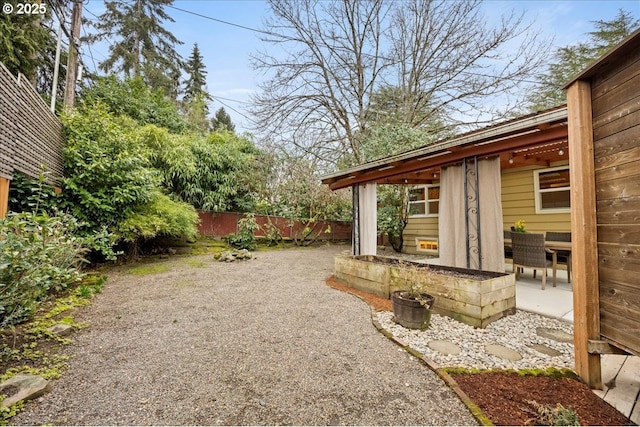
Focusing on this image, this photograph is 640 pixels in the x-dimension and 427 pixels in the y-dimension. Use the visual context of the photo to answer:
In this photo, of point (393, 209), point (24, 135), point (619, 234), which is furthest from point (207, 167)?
point (619, 234)

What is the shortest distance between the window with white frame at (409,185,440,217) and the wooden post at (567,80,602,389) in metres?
6.52

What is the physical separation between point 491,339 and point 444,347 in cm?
59

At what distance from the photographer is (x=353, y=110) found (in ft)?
35.3

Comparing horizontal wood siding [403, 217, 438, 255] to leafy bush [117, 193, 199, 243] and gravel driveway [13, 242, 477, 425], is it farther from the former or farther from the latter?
leafy bush [117, 193, 199, 243]

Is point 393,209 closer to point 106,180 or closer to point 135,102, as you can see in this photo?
point 106,180

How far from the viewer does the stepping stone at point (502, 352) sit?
2.34 m

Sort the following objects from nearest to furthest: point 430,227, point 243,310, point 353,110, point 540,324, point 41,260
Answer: point 41,260, point 540,324, point 243,310, point 430,227, point 353,110

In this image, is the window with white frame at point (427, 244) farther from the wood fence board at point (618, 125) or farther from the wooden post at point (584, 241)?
the wood fence board at point (618, 125)

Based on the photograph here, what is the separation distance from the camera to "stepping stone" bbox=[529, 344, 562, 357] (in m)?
2.39

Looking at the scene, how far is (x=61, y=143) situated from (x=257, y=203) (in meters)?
5.74

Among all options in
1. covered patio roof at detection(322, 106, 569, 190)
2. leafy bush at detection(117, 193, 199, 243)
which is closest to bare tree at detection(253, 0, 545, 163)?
leafy bush at detection(117, 193, 199, 243)

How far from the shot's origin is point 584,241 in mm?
1895

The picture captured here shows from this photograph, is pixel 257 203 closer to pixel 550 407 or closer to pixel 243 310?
pixel 243 310

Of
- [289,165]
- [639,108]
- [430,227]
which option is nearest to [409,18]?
[289,165]
